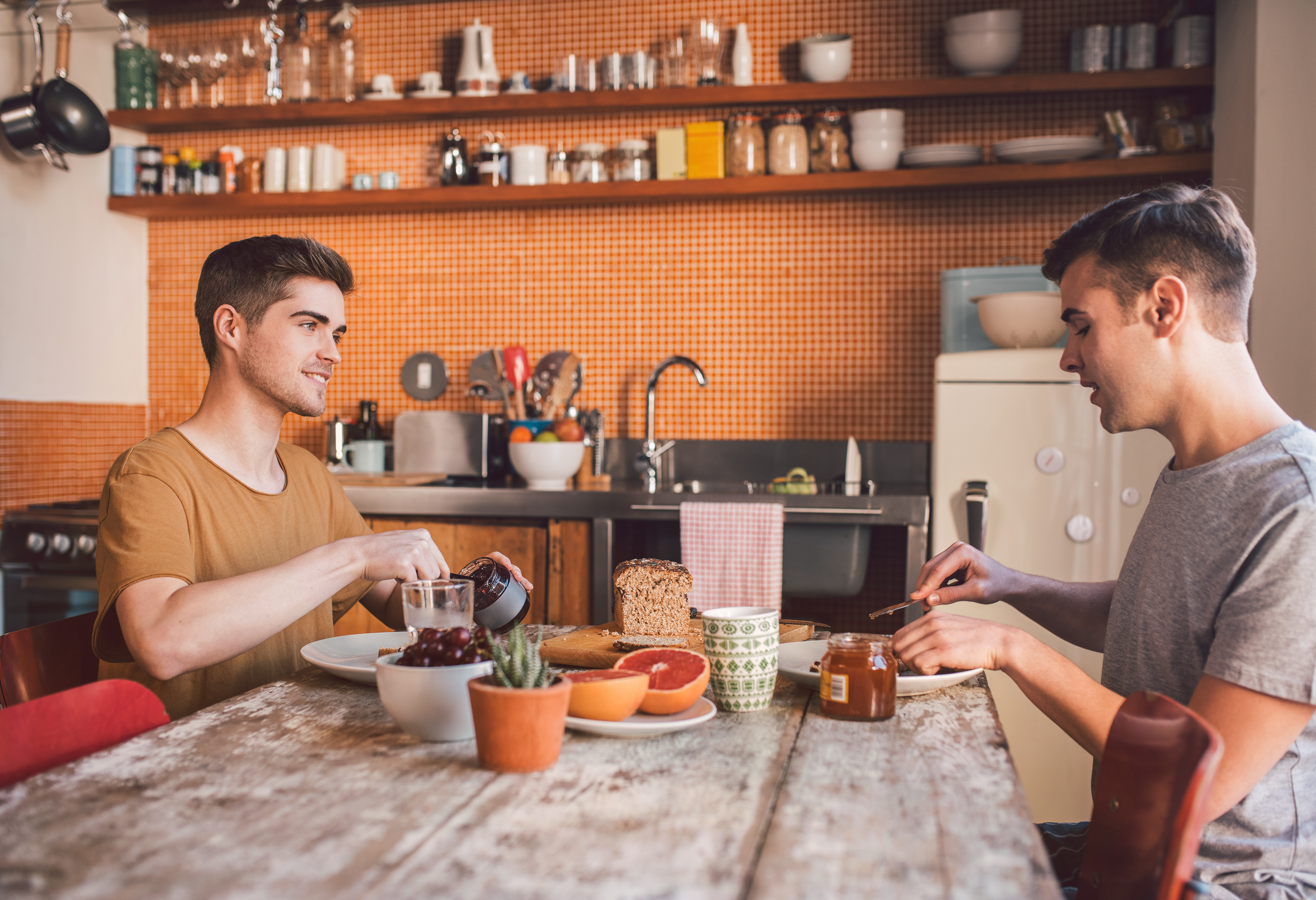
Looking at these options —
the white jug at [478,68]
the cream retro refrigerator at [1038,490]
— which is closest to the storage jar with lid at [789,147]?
the cream retro refrigerator at [1038,490]

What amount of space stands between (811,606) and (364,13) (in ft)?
8.79

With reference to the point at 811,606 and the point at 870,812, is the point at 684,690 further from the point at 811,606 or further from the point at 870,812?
the point at 811,606

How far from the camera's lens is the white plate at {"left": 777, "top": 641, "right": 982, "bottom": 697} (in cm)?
125

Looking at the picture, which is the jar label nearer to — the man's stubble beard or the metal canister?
the man's stubble beard

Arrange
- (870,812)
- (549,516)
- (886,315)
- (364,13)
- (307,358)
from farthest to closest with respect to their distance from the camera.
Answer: (364,13)
(886,315)
(549,516)
(307,358)
(870,812)

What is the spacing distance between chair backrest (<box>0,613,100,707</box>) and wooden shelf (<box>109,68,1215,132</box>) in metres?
2.39

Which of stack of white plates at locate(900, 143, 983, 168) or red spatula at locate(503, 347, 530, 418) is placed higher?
stack of white plates at locate(900, 143, 983, 168)

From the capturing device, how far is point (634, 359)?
11.7 feet

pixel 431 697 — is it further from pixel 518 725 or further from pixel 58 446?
pixel 58 446

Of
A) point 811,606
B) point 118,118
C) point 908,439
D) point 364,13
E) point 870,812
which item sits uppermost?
point 364,13

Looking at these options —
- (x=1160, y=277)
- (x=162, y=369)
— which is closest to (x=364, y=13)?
(x=162, y=369)

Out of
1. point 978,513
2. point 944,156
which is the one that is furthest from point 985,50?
point 978,513

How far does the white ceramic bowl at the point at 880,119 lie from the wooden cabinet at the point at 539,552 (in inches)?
60.4

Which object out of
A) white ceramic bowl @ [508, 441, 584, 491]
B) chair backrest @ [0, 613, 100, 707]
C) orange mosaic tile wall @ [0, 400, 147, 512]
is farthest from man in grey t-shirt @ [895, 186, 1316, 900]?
orange mosaic tile wall @ [0, 400, 147, 512]
